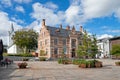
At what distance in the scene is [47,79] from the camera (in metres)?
14.1

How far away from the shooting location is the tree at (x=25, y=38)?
66.6m

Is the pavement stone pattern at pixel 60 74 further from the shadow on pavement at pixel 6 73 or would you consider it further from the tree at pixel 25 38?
the tree at pixel 25 38

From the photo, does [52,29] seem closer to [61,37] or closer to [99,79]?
[61,37]

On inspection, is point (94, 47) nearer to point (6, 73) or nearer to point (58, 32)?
point (6, 73)

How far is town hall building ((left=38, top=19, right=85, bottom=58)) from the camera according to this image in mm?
57981

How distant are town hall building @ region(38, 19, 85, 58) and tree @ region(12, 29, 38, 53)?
547cm

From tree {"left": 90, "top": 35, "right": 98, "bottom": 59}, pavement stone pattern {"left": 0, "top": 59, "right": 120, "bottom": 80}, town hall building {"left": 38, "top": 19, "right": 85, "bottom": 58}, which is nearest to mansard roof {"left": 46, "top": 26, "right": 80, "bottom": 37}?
town hall building {"left": 38, "top": 19, "right": 85, "bottom": 58}

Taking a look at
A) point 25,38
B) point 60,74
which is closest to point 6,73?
point 60,74

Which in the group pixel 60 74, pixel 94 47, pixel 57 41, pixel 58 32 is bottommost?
pixel 60 74

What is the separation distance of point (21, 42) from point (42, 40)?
8.25 meters

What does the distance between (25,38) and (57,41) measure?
44.4ft

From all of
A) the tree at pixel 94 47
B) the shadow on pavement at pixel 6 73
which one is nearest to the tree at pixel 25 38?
the tree at pixel 94 47

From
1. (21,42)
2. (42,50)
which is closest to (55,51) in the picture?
(42,50)

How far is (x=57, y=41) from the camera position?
58.9 metres
